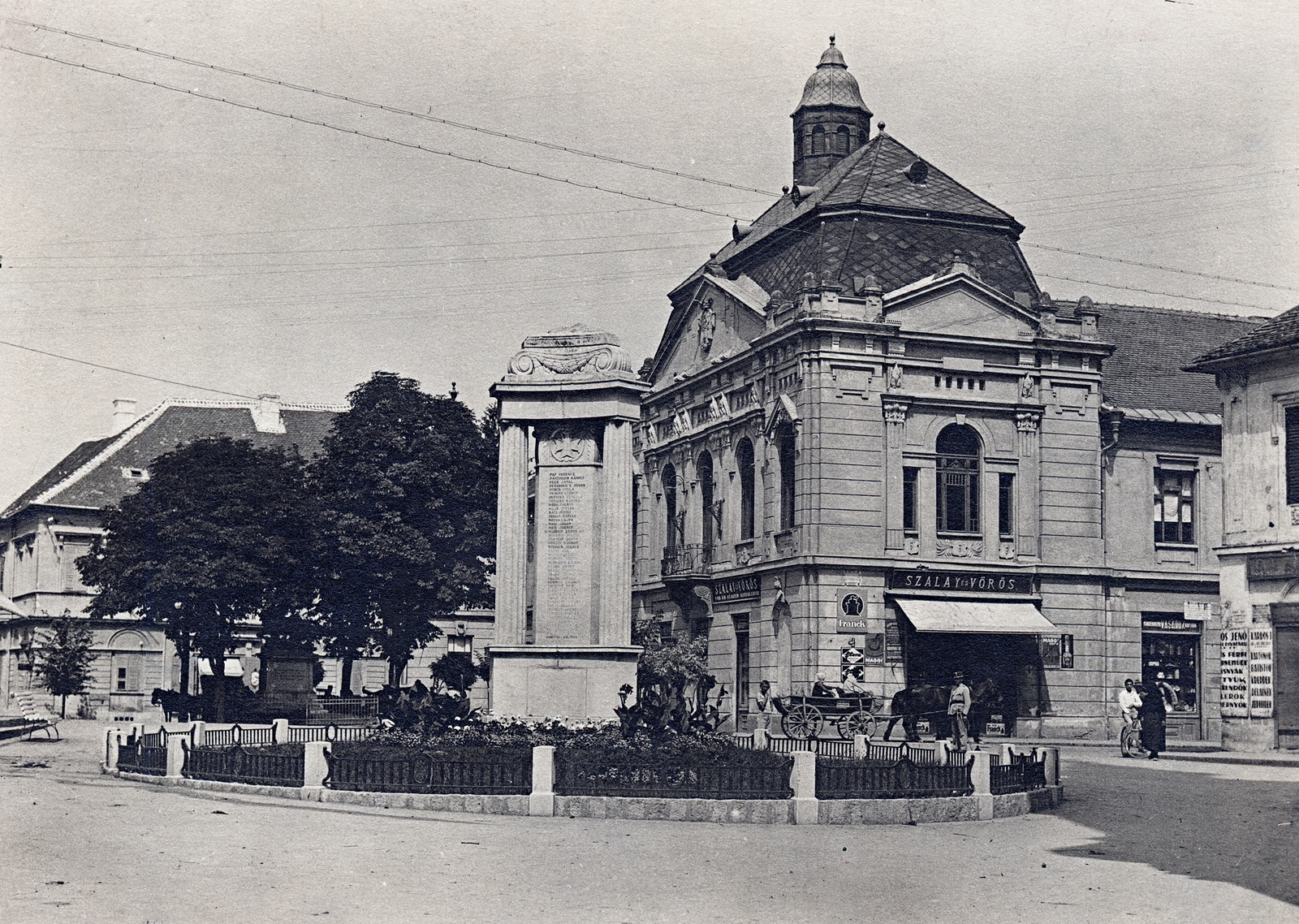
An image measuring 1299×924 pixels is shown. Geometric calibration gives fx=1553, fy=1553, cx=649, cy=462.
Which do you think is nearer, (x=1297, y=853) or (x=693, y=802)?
(x=1297, y=853)

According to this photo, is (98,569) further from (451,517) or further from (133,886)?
(133,886)

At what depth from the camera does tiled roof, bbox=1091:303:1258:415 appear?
4319 centimetres

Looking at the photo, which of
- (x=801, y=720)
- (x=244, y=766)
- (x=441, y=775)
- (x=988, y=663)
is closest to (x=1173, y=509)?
(x=988, y=663)

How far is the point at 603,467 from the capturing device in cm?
2261

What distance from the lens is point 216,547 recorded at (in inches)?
1634

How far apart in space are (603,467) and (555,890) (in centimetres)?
1075

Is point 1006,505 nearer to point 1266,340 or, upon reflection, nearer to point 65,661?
point 1266,340

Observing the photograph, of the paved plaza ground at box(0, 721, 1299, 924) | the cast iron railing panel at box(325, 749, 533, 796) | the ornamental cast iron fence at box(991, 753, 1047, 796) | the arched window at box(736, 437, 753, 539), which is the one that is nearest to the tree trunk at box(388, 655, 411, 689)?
the arched window at box(736, 437, 753, 539)

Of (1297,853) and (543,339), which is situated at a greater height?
(543,339)

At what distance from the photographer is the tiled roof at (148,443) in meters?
66.2

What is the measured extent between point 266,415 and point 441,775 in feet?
190

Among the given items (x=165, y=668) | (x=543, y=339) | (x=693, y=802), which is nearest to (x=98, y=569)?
(x=165, y=668)

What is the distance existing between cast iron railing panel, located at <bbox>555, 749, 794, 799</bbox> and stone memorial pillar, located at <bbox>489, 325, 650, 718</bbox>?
395cm

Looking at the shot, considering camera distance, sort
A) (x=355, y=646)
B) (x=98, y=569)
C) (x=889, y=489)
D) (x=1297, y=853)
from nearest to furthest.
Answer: (x=1297, y=853), (x=889, y=489), (x=355, y=646), (x=98, y=569)
